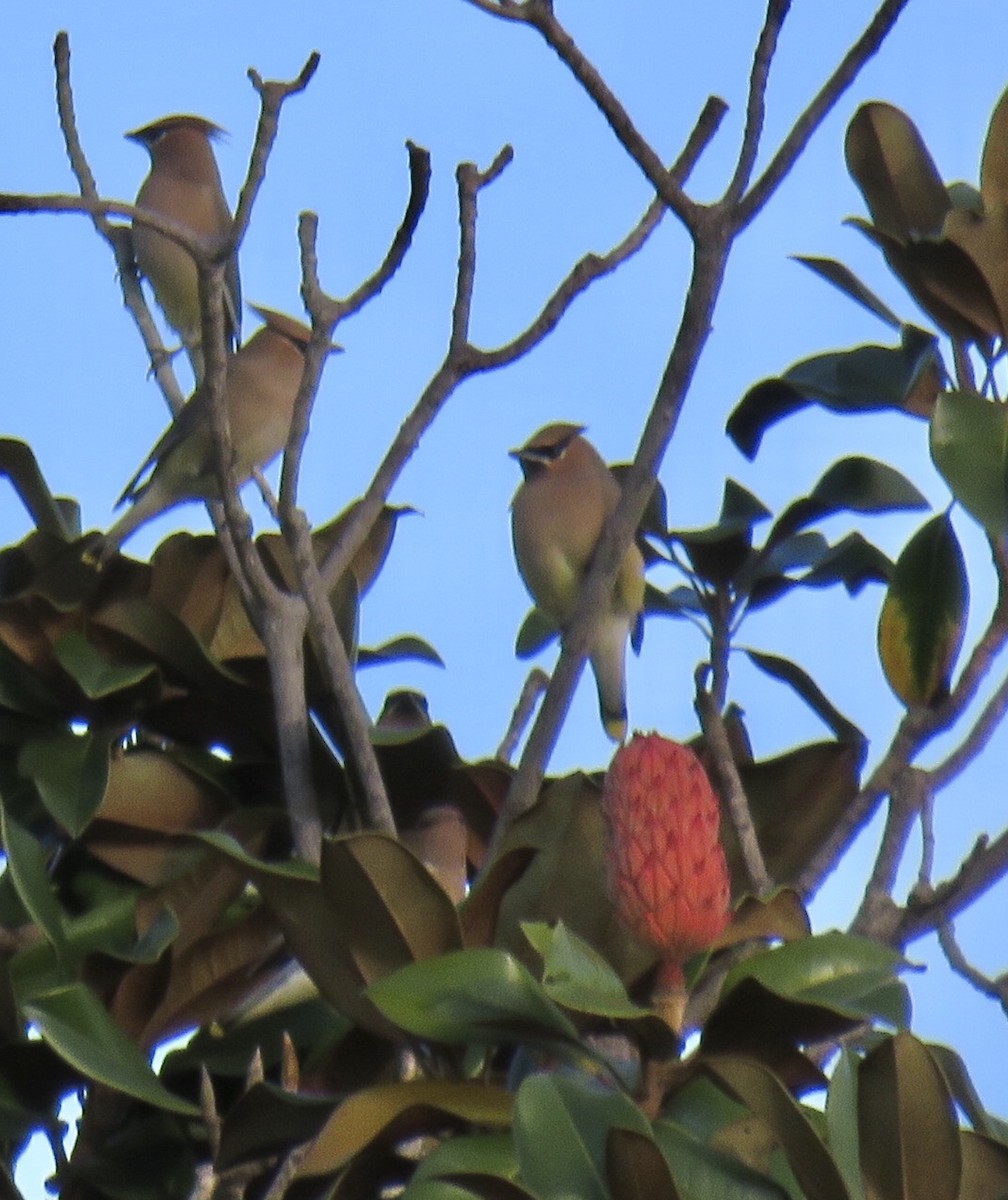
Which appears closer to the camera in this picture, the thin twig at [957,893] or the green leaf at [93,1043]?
the green leaf at [93,1043]

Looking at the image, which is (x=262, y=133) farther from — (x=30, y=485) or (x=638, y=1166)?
(x=638, y=1166)

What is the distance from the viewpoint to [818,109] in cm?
180

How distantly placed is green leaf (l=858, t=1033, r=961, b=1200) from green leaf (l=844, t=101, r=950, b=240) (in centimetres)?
114

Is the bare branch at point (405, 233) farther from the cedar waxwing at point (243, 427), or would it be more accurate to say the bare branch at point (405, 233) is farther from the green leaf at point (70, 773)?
the cedar waxwing at point (243, 427)

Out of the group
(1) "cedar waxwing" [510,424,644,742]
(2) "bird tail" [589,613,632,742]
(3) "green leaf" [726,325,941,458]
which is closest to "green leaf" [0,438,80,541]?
(3) "green leaf" [726,325,941,458]

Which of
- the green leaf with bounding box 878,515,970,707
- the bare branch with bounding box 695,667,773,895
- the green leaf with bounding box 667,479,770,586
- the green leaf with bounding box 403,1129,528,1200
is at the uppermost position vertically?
the green leaf with bounding box 667,479,770,586

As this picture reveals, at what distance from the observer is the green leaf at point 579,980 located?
1.15m

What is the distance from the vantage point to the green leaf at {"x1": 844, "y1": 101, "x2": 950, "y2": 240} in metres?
2.11

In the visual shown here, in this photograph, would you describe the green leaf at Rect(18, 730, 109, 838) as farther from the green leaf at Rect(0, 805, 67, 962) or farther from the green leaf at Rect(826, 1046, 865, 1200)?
the green leaf at Rect(826, 1046, 865, 1200)

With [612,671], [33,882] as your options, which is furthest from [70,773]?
[612,671]

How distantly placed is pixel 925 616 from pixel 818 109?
476mm

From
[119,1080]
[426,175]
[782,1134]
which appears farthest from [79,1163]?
[426,175]

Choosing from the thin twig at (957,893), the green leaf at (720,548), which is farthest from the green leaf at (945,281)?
the thin twig at (957,893)

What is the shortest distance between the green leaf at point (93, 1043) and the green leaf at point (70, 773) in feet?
1.07
